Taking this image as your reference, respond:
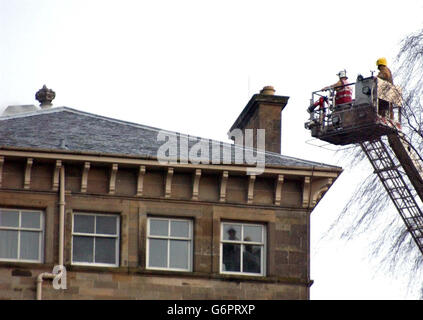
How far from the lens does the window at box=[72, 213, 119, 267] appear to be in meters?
58.4

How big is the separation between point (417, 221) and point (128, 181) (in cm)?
758

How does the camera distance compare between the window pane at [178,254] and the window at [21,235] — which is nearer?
the window at [21,235]

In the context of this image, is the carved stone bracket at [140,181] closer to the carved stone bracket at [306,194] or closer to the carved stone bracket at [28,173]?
the carved stone bracket at [28,173]

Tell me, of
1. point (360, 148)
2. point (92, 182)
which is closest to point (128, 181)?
point (92, 182)

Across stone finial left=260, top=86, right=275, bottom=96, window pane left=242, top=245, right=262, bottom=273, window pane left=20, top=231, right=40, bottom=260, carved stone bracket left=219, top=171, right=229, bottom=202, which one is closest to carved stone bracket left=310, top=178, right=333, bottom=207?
window pane left=242, top=245, right=262, bottom=273

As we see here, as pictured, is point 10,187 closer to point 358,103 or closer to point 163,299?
point 163,299

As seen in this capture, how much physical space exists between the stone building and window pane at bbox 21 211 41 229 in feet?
0.08

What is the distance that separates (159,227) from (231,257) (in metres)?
2.03

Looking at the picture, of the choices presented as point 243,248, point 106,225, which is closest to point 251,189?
point 243,248

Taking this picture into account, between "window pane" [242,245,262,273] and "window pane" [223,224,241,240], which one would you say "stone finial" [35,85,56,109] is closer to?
"window pane" [223,224,241,240]

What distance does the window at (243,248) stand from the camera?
59000 mm

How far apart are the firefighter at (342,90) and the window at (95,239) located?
282 inches
